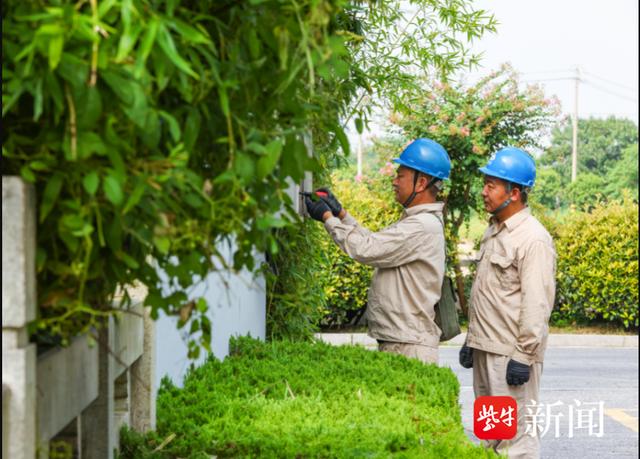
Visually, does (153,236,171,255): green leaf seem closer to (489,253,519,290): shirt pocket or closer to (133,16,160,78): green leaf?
(133,16,160,78): green leaf

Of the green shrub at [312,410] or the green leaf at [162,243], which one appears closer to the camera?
the green leaf at [162,243]

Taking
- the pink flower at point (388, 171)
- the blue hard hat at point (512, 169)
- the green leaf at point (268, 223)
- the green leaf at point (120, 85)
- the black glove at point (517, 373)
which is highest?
the pink flower at point (388, 171)

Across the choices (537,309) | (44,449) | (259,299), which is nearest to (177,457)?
(44,449)

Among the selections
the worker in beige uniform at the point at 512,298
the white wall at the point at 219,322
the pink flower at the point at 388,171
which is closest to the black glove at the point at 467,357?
the worker in beige uniform at the point at 512,298

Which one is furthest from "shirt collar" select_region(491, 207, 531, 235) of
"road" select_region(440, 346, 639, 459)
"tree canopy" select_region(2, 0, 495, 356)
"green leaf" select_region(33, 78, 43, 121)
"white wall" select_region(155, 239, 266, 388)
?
"green leaf" select_region(33, 78, 43, 121)

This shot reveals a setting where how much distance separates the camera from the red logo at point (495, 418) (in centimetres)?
486

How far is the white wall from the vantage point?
3.88 m

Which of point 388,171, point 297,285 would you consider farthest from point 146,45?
point 388,171

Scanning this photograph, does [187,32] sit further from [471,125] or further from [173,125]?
[471,125]

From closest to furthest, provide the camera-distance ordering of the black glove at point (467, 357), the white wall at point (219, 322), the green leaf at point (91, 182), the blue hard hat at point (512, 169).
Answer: the green leaf at point (91, 182) → the white wall at point (219, 322) → the blue hard hat at point (512, 169) → the black glove at point (467, 357)

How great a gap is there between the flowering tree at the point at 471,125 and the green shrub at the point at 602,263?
151 cm

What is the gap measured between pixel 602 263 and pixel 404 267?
9329mm

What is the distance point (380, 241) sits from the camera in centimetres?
478

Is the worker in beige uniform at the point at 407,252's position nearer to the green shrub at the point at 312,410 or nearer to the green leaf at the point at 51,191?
the green shrub at the point at 312,410
